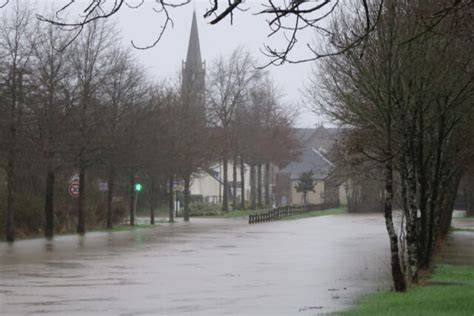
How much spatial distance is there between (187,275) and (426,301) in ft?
30.6

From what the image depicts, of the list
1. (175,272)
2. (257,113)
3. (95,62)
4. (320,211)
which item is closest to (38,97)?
(95,62)

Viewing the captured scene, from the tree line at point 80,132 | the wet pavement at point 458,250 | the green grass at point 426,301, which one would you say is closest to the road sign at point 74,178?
the tree line at point 80,132

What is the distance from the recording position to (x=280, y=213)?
76000 mm

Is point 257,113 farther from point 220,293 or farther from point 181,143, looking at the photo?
point 220,293

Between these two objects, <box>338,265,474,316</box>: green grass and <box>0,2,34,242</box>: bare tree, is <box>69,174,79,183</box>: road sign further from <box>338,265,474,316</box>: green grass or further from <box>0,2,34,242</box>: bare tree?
<box>338,265,474,316</box>: green grass

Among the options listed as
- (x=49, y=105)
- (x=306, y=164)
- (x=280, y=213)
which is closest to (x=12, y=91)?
(x=49, y=105)

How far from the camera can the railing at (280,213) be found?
6498 cm

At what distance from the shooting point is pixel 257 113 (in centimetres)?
8862

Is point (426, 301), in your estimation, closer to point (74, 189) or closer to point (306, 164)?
point (74, 189)

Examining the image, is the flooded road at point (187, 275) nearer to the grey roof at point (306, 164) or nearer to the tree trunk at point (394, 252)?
the tree trunk at point (394, 252)

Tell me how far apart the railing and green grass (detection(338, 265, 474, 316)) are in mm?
44700

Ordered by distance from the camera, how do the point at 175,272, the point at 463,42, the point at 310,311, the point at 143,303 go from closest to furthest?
1. the point at 310,311
2. the point at 143,303
3. the point at 463,42
4. the point at 175,272

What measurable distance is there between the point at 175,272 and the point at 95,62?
83.4 ft

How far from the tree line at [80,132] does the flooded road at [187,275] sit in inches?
160
